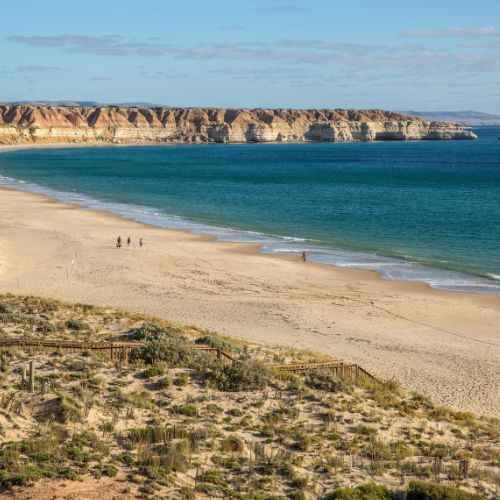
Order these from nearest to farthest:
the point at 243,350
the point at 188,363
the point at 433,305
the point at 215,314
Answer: the point at 188,363, the point at 243,350, the point at 215,314, the point at 433,305

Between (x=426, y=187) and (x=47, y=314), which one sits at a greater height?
(x=426, y=187)

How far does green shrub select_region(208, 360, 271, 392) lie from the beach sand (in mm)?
5240

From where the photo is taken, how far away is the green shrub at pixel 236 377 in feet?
43.1

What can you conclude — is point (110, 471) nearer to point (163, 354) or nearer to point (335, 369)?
point (163, 354)

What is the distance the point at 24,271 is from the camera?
94.1 feet

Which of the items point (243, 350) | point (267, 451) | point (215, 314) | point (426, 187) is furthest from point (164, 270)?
point (426, 187)

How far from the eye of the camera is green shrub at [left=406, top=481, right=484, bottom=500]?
890 centimetres

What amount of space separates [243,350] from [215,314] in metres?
5.78

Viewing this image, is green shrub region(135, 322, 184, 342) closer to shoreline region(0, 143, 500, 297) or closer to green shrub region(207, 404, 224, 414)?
green shrub region(207, 404, 224, 414)

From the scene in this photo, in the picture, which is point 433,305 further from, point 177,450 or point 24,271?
point 24,271

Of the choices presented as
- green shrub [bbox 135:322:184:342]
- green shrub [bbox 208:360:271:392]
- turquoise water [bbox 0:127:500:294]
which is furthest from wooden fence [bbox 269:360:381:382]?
turquoise water [bbox 0:127:500:294]

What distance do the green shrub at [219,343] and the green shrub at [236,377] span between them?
2508mm

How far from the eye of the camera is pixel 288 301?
24.8 m

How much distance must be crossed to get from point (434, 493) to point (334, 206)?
157 ft
